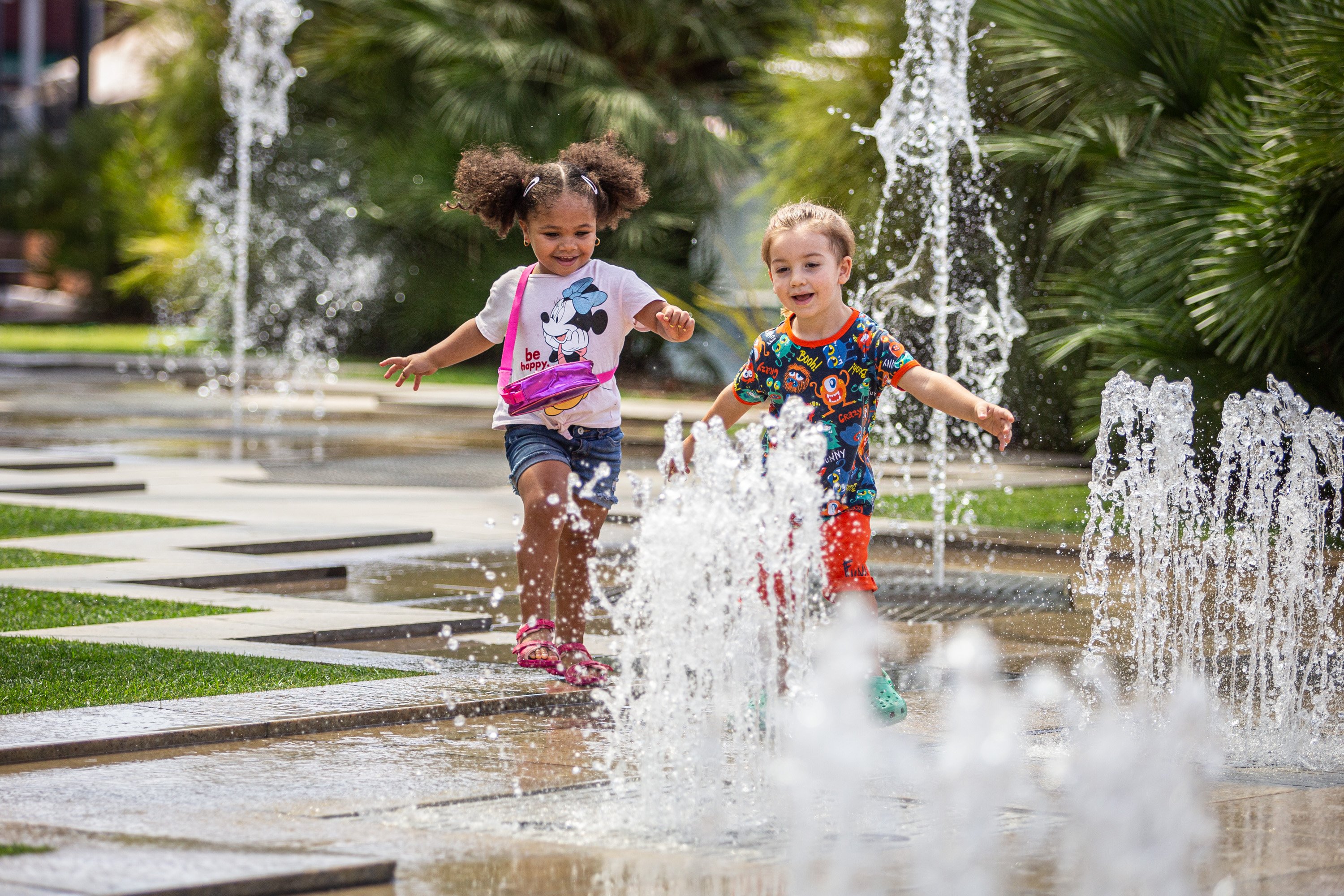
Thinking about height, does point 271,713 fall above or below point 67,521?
below

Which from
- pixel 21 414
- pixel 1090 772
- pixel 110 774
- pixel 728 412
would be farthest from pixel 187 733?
pixel 21 414

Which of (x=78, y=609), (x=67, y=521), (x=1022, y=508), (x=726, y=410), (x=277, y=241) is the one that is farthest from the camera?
(x=277, y=241)

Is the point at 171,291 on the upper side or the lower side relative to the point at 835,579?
upper

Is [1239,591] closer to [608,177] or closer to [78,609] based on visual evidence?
[608,177]

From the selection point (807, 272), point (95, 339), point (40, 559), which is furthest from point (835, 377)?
point (95, 339)

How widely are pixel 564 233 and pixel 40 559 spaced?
10.6ft

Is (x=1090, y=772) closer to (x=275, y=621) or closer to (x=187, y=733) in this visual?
(x=187, y=733)

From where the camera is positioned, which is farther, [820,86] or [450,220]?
[450,220]

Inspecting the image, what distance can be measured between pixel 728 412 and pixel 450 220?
18.2 m

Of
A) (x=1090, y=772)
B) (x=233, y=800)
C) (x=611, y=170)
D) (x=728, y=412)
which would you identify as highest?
(x=611, y=170)

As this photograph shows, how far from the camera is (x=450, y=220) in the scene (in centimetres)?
2245

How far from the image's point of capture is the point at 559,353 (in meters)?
5.09

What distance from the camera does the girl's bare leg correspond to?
5.00 meters

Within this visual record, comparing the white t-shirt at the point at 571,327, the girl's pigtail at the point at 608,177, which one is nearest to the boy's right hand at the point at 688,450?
the white t-shirt at the point at 571,327
